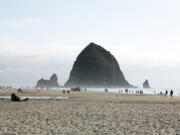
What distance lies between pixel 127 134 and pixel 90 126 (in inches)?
118

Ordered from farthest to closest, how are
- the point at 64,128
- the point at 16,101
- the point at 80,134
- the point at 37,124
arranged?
the point at 16,101, the point at 37,124, the point at 64,128, the point at 80,134

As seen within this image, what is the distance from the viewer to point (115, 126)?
1567cm

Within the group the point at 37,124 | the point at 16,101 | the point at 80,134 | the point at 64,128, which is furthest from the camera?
the point at 16,101

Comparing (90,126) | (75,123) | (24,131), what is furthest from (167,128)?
(24,131)

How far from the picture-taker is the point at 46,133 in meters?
13.3

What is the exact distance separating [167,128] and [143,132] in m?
1.95

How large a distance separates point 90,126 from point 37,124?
10.2ft

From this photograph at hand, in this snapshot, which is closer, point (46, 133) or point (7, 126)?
point (46, 133)

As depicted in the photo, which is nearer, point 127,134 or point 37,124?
point 127,134

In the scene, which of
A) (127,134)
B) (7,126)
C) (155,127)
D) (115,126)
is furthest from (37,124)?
(155,127)

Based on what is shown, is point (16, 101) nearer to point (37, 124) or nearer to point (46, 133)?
point (37, 124)

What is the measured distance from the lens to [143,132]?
14.0 m

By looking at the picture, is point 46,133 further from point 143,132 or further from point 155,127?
point 155,127

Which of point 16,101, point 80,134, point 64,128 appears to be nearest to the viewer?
point 80,134
